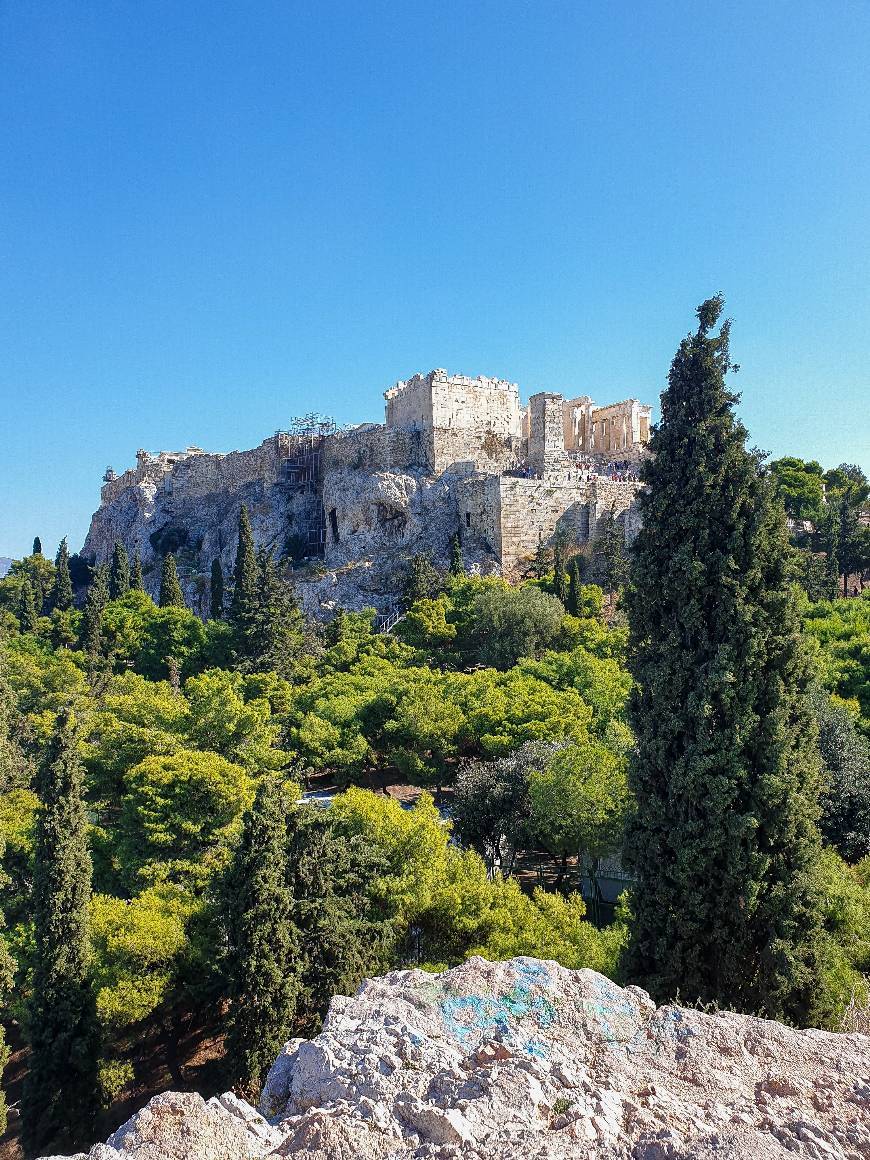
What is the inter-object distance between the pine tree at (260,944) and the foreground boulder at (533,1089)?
638 centimetres

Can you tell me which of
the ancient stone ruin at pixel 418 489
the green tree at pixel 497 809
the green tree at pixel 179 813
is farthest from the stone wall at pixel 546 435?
the green tree at pixel 179 813

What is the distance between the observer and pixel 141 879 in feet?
50.4

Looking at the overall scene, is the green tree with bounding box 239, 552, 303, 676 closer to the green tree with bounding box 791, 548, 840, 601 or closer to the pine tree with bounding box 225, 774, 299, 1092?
the pine tree with bounding box 225, 774, 299, 1092

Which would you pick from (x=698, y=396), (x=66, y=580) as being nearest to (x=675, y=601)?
(x=698, y=396)

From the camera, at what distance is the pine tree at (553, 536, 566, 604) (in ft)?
112

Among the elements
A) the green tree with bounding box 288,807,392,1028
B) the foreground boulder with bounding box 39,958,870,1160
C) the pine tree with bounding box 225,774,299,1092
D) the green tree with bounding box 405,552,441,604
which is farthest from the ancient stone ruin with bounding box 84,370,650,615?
the foreground boulder with bounding box 39,958,870,1160

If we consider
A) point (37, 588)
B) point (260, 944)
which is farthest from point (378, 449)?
point (260, 944)

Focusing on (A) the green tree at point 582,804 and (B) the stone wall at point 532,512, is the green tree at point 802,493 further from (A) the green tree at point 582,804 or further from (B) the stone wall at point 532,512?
(A) the green tree at point 582,804

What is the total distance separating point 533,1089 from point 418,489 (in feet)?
131

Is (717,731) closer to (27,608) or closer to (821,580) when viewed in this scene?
(821,580)

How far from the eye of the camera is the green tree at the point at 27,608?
40250 mm

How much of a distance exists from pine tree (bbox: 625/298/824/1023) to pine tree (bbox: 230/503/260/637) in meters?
25.3

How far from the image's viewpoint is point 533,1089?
3.48 metres

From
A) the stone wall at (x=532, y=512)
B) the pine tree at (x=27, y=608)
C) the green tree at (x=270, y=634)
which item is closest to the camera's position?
the green tree at (x=270, y=634)
